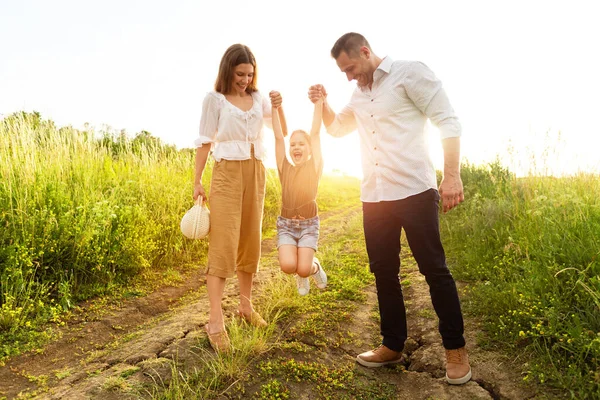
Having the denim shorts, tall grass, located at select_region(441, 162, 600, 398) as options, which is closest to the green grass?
the denim shorts

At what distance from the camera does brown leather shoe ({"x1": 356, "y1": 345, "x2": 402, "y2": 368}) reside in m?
3.11

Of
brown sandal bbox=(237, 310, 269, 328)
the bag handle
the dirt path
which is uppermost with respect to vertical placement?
the bag handle

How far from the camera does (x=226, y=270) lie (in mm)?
3260

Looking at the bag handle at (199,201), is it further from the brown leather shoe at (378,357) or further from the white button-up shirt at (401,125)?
the brown leather shoe at (378,357)

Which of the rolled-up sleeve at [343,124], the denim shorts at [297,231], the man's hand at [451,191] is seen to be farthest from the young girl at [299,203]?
the man's hand at [451,191]

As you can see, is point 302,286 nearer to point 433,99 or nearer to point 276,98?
point 276,98

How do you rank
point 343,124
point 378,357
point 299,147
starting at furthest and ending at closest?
point 299,147 < point 343,124 < point 378,357

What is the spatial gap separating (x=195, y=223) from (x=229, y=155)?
0.57 metres

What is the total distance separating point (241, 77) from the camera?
10.6 ft

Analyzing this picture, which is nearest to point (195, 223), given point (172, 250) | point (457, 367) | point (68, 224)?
point (457, 367)

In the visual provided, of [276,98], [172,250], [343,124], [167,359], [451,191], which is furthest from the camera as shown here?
[172,250]

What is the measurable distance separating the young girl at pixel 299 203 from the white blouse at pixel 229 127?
24cm

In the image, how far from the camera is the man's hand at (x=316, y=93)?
3.30 meters

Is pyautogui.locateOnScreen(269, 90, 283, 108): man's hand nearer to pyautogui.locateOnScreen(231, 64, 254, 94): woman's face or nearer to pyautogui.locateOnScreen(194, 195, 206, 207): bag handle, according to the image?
pyautogui.locateOnScreen(231, 64, 254, 94): woman's face
